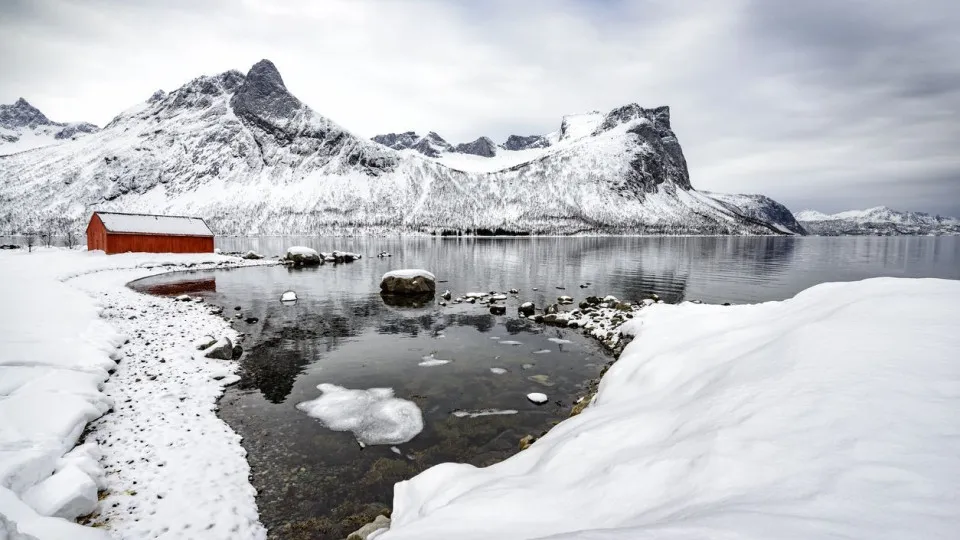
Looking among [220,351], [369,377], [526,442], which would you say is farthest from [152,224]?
[526,442]

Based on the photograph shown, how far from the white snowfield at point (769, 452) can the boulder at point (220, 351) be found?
43.6 ft

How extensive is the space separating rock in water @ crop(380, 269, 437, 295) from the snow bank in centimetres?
1997

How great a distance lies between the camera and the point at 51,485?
25.5ft

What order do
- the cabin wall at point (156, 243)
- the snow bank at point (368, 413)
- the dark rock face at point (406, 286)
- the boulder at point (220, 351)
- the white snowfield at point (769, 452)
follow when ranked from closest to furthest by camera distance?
1. the white snowfield at point (769, 452)
2. the snow bank at point (368, 413)
3. the boulder at point (220, 351)
4. the dark rock face at point (406, 286)
5. the cabin wall at point (156, 243)

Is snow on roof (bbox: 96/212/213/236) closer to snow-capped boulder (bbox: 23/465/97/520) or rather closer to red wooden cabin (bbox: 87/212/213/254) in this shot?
red wooden cabin (bbox: 87/212/213/254)

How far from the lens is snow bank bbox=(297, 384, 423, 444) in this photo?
1220 cm

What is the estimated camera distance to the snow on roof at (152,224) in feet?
188

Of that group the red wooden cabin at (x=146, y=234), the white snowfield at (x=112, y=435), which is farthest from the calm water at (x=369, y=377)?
the red wooden cabin at (x=146, y=234)

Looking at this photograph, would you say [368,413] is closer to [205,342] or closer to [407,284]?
[205,342]

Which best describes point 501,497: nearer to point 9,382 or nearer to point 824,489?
point 824,489

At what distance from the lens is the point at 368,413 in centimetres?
1342

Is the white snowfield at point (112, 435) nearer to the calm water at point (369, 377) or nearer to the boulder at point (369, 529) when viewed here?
the calm water at point (369, 377)

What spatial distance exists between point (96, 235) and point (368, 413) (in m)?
69.0

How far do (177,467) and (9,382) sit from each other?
611cm
